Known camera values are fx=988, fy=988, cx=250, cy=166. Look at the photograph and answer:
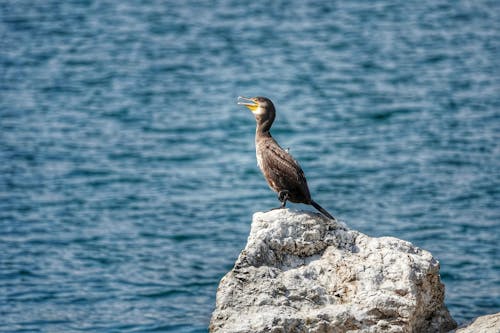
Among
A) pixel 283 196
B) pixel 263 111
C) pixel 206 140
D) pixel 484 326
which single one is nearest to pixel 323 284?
pixel 283 196

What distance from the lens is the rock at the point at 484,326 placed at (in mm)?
8798

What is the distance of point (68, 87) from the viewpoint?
94.3 ft

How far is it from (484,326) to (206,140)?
16546 millimetres

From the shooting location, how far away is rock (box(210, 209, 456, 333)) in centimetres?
867

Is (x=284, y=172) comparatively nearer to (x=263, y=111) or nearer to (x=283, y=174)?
(x=283, y=174)

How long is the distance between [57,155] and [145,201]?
3.53 metres

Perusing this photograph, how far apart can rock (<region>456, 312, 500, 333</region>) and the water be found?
18.9 feet

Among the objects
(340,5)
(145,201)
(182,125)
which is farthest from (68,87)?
(340,5)

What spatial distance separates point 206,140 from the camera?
2509cm

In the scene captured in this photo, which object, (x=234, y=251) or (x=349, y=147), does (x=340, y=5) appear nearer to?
(x=349, y=147)

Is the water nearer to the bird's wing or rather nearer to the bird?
the bird

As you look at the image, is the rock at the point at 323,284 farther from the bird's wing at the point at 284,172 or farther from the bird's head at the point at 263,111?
the bird's head at the point at 263,111

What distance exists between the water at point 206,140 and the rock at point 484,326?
18.9ft

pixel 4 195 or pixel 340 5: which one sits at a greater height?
pixel 340 5
